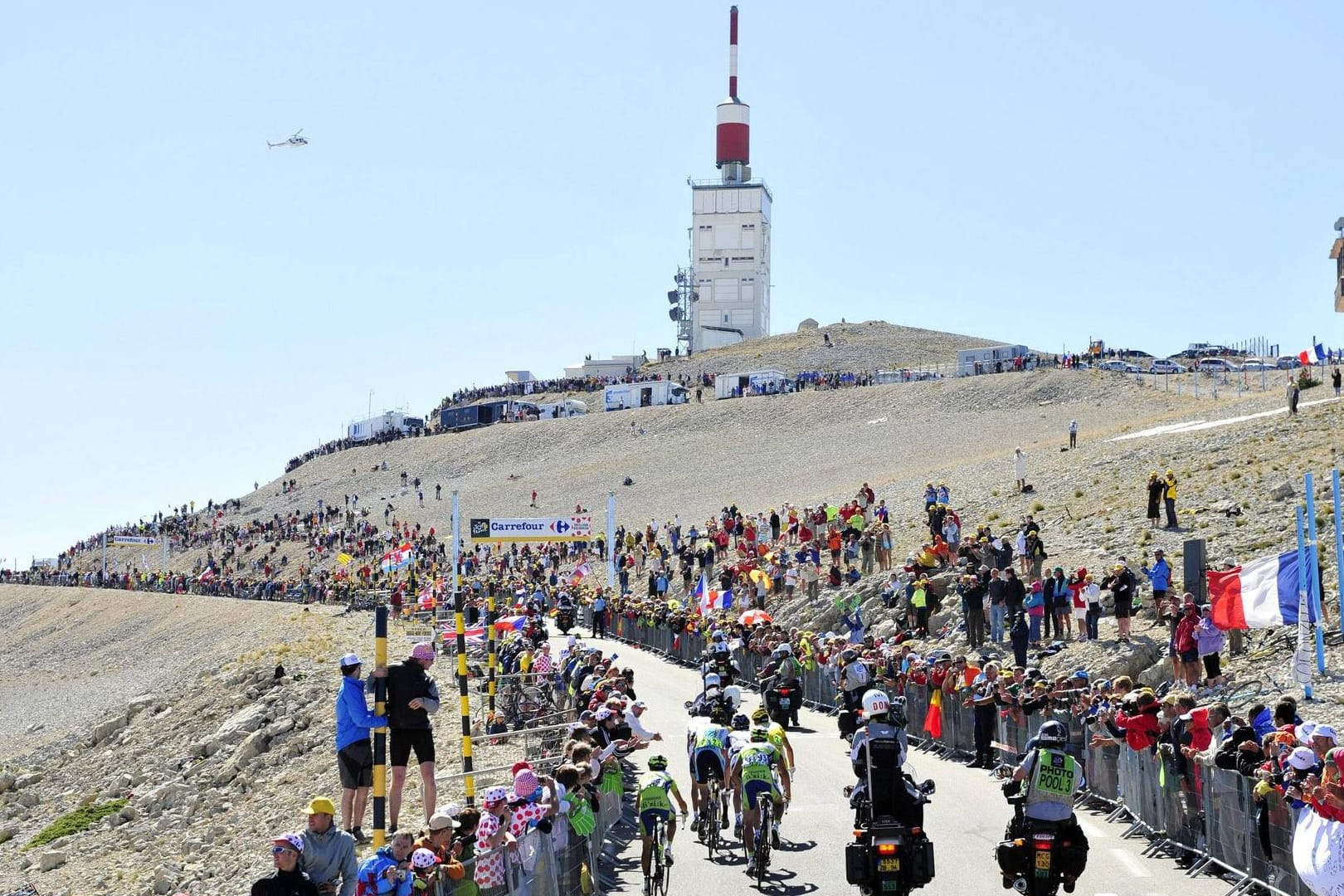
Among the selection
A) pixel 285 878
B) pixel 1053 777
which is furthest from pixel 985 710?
pixel 285 878

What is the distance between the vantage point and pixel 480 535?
139 ft

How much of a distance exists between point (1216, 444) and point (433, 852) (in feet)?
123

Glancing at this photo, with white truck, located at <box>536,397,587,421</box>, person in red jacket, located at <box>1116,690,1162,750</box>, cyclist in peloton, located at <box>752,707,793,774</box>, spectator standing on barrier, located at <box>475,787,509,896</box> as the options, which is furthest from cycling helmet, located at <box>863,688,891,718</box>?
white truck, located at <box>536,397,587,421</box>

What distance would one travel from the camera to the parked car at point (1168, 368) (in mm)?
82562

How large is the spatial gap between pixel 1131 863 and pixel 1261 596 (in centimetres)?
736

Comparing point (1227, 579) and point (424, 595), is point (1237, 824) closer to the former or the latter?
point (1227, 579)

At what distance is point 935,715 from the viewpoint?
21.2m

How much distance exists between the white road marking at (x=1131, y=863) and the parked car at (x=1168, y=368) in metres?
72.7

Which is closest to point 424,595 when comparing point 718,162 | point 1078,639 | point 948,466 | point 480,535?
point 480,535

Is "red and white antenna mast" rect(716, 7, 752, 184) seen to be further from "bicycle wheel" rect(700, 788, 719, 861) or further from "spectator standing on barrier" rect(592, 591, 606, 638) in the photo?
"bicycle wheel" rect(700, 788, 719, 861)

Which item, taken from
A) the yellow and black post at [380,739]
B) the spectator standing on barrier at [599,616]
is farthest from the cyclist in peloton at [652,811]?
the spectator standing on barrier at [599,616]

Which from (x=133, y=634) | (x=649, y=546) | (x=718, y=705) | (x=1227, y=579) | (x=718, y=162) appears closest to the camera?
(x=718, y=705)

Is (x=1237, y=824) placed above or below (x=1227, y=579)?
below

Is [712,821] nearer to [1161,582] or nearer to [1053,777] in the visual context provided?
[1053,777]
